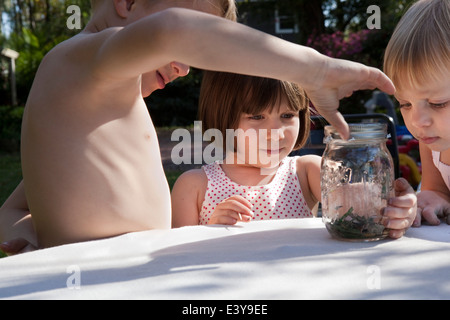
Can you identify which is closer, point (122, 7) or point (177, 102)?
point (122, 7)

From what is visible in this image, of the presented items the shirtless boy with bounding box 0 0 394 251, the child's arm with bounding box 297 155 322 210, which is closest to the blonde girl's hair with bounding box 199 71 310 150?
the child's arm with bounding box 297 155 322 210

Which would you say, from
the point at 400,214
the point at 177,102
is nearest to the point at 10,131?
the point at 177,102

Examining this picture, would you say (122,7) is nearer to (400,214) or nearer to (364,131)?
(364,131)

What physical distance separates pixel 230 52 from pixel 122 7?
1.82ft

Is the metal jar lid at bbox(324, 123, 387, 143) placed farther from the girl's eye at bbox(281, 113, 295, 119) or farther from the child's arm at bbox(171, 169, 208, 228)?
the child's arm at bbox(171, 169, 208, 228)

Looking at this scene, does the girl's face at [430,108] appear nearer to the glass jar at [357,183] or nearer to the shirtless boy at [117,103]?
the glass jar at [357,183]

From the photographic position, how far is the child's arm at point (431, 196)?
4.56 ft

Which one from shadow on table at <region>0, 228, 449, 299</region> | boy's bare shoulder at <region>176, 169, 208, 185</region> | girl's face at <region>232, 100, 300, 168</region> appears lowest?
boy's bare shoulder at <region>176, 169, 208, 185</region>

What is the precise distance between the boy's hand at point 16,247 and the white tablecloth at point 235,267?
0.76 feet

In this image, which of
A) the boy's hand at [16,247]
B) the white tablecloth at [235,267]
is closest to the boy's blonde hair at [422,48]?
the white tablecloth at [235,267]

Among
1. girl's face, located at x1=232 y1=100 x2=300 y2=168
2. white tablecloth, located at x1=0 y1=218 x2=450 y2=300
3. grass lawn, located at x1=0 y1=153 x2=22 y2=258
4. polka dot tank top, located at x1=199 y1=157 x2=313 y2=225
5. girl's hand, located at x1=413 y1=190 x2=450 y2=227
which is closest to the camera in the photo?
white tablecloth, located at x1=0 y1=218 x2=450 y2=300

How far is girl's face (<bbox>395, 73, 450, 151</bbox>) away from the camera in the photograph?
5.18ft

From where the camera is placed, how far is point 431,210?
55.4 inches

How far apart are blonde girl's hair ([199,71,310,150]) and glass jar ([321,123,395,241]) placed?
771 millimetres
